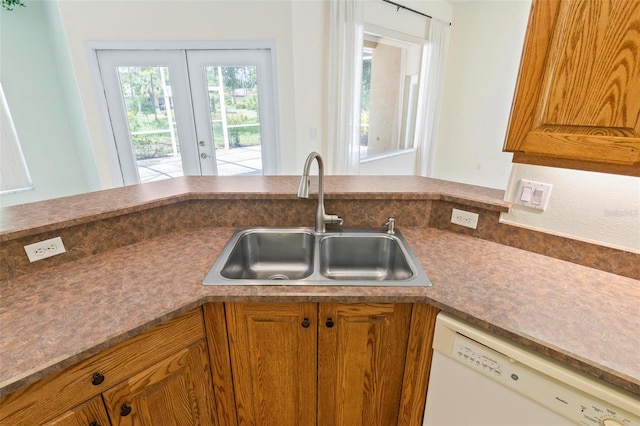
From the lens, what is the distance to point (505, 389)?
2.72 feet

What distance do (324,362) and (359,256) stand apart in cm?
51

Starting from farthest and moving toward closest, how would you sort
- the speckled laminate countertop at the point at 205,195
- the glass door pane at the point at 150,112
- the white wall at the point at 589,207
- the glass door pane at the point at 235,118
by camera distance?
the glass door pane at the point at 235,118
the glass door pane at the point at 150,112
the speckled laminate countertop at the point at 205,195
the white wall at the point at 589,207

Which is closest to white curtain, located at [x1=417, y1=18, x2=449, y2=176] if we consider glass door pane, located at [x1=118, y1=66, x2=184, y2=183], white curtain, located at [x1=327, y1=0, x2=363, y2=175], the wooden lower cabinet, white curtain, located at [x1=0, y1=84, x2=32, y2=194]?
white curtain, located at [x1=327, y1=0, x2=363, y2=175]

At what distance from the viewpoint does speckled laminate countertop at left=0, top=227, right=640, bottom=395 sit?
0.72 metres

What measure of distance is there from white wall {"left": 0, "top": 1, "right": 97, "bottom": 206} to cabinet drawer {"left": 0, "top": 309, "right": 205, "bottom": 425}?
3145mm

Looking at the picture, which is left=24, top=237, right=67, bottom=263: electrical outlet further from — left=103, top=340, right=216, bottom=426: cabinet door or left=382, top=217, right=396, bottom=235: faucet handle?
left=382, top=217, right=396, bottom=235: faucet handle

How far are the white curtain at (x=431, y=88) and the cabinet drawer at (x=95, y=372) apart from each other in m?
4.42

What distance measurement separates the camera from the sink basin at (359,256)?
1356 millimetres

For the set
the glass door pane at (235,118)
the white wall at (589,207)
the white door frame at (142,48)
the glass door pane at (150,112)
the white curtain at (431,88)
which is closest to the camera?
the white wall at (589,207)

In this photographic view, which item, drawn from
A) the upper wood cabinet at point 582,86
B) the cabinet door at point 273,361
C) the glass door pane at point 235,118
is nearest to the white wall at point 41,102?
the glass door pane at point 235,118

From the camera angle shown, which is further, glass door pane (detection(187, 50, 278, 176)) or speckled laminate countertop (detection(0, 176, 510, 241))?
glass door pane (detection(187, 50, 278, 176))

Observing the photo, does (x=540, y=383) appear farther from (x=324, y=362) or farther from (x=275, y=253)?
(x=275, y=253)

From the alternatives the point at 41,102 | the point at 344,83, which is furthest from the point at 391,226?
the point at 41,102

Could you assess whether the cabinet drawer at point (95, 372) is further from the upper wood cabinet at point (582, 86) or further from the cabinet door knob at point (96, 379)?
the upper wood cabinet at point (582, 86)
